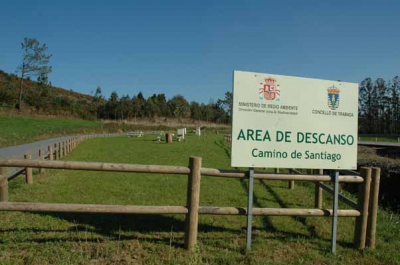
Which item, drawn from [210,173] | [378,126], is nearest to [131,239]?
[210,173]

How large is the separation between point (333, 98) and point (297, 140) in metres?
0.82

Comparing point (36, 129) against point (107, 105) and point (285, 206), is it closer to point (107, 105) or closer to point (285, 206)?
point (285, 206)

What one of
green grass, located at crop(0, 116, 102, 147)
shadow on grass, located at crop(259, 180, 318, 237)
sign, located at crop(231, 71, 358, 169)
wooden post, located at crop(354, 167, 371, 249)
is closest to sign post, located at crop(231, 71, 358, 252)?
sign, located at crop(231, 71, 358, 169)

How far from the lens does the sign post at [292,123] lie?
13.3 feet

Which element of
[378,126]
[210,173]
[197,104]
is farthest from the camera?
[197,104]

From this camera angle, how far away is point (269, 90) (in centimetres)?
412

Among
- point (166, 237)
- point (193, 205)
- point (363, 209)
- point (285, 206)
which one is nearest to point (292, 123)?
point (363, 209)

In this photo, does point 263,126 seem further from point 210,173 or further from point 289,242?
point 289,242

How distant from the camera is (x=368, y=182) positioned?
437 centimetres

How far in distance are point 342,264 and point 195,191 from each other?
2080mm

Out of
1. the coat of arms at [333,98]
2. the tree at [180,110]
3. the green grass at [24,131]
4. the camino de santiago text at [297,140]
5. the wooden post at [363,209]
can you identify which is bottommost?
the green grass at [24,131]

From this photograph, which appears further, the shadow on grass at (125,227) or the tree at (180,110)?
the tree at (180,110)

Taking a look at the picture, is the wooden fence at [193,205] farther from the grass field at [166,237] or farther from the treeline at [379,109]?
the treeline at [379,109]

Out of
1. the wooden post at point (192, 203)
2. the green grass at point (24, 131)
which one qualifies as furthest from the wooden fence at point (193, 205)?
the green grass at point (24, 131)
